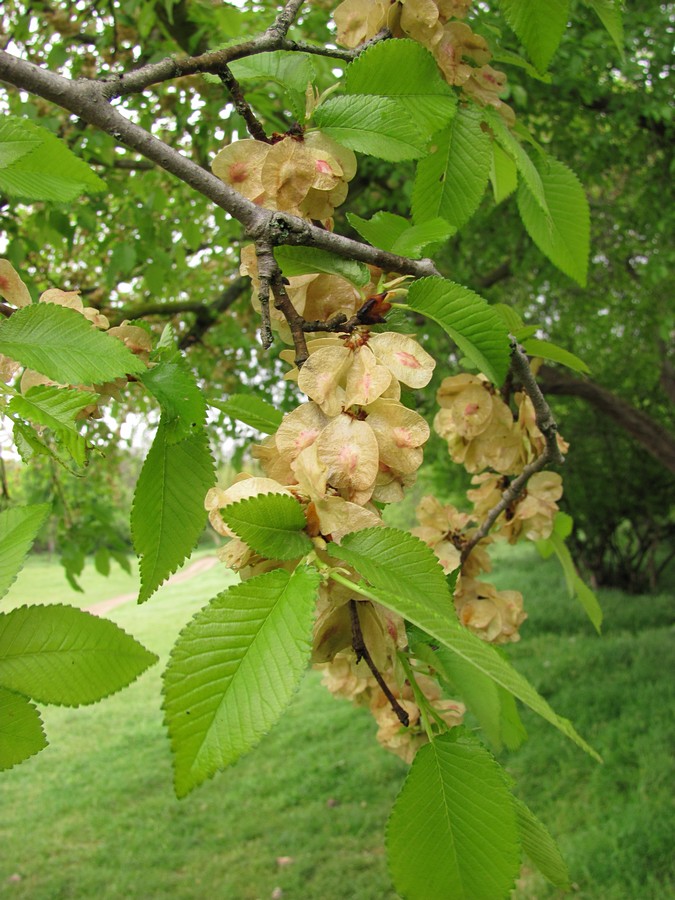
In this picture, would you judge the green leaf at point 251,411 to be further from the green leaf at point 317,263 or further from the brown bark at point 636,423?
the brown bark at point 636,423

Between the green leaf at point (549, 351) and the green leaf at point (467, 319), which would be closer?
the green leaf at point (467, 319)

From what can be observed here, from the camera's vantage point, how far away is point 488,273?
6.32m

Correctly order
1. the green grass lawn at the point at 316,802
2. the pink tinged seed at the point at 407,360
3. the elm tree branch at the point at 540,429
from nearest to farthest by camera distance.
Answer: the pink tinged seed at the point at 407,360 < the elm tree branch at the point at 540,429 < the green grass lawn at the point at 316,802

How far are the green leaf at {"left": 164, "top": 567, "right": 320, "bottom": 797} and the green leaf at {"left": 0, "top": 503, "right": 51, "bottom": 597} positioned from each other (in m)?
0.21

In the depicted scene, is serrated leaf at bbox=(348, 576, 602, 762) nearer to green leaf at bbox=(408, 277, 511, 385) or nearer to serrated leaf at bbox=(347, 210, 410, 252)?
green leaf at bbox=(408, 277, 511, 385)

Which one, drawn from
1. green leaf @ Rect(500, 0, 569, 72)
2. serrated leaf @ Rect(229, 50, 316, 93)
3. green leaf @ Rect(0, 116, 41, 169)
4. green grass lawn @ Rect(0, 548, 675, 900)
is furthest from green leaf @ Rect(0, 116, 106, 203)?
green grass lawn @ Rect(0, 548, 675, 900)

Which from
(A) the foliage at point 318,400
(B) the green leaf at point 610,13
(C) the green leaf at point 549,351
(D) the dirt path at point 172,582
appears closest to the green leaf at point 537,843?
(A) the foliage at point 318,400

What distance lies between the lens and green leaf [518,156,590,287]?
1112mm

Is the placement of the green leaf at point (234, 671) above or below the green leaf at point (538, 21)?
below

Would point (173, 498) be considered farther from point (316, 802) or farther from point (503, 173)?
point (316, 802)

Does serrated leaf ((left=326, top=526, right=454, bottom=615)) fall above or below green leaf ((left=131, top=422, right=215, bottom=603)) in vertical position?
above

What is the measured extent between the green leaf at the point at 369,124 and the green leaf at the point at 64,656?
53cm

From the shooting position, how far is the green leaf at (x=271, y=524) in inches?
21.6

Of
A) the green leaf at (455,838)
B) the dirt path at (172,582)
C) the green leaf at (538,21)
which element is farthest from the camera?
the dirt path at (172,582)
